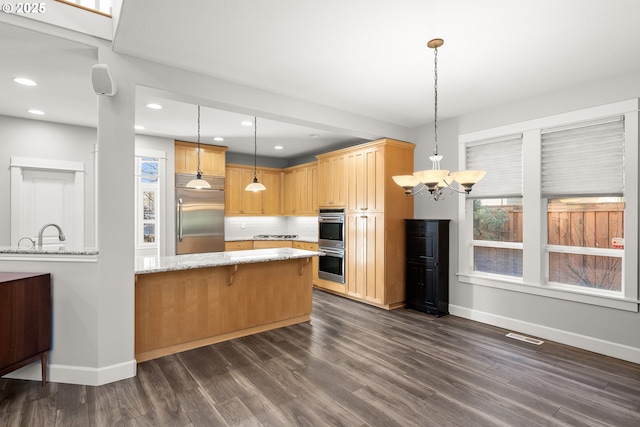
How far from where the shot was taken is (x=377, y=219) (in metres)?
4.85

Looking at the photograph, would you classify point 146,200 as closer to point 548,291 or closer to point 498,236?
point 498,236

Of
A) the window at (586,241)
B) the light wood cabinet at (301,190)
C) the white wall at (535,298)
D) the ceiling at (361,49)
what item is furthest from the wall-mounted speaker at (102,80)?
the window at (586,241)

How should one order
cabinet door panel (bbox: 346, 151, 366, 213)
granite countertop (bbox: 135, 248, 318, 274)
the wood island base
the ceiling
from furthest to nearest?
cabinet door panel (bbox: 346, 151, 366, 213)
the wood island base
granite countertop (bbox: 135, 248, 318, 274)
the ceiling

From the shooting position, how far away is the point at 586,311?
3.45 m

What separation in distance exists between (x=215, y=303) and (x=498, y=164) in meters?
3.80

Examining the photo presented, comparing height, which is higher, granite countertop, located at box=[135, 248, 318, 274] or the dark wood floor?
granite countertop, located at box=[135, 248, 318, 274]

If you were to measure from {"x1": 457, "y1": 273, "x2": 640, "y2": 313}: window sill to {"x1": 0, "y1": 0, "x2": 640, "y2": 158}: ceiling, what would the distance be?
7.13 ft

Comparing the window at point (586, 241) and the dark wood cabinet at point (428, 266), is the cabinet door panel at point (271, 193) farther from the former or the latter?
the window at point (586, 241)

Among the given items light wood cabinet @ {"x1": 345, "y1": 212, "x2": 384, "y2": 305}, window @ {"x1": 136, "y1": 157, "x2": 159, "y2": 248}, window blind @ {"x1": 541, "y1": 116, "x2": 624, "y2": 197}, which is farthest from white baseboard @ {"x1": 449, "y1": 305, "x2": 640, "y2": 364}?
window @ {"x1": 136, "y1": 157, "x2": 159, "y2": 248}

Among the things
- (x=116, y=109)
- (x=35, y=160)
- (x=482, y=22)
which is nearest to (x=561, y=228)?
(x=482, y=22)

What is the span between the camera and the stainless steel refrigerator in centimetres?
579

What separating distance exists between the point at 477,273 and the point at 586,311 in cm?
122

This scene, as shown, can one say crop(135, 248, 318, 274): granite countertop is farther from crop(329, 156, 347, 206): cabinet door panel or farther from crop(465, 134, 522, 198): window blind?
crop(465, 134, 522, 198): window blind

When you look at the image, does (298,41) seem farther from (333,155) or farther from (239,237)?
(239,237)
